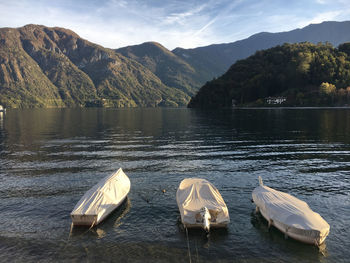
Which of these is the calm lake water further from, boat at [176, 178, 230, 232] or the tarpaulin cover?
the tarpaulin cover

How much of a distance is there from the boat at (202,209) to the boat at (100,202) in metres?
6.03

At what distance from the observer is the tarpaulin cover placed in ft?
64.3

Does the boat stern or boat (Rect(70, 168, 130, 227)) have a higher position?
boat (Rect(70, 168, 130, 227))

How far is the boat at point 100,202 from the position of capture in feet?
65.8

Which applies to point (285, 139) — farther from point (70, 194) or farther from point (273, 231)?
point (70, 194)

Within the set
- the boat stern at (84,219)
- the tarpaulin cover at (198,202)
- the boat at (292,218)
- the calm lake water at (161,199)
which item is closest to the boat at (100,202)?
the boat stern at (84,219)

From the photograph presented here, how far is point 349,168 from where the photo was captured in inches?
1444

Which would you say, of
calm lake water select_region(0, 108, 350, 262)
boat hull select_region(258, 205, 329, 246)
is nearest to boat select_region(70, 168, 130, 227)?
calm lake water select_region(0, 108, 350, 262)

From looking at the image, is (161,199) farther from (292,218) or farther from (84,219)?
(292,218)

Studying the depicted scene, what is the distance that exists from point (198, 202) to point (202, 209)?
4.25 ft

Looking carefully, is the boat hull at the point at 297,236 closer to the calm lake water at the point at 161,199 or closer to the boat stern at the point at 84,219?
the calm lake water at the point at 161,199

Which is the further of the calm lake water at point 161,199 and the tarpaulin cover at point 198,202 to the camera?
the tarpaulin cover at point 198,202

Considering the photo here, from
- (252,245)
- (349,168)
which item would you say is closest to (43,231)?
(252,245)

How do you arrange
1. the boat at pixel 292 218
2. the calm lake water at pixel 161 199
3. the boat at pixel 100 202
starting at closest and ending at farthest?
the boat at pixel 292 218
the calm lake water at pixel 161 199
the boat at pixel 100 202
